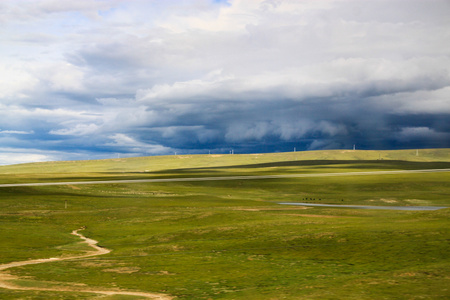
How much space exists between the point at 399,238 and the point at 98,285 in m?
26.1

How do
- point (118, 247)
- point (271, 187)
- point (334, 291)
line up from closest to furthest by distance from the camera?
point (334, 291)
point (118, 247)
point (271, 187)

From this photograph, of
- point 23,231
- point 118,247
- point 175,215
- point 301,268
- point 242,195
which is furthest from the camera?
→ point 242,195

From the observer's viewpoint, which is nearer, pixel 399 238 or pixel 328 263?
pixel 328 263

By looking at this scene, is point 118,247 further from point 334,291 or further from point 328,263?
point 334,291

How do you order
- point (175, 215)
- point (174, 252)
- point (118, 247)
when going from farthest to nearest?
point (175, 215) < point (118, 247) < point (174, 252)

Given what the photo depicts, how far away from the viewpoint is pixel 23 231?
2473 inches

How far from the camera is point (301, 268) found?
116ft

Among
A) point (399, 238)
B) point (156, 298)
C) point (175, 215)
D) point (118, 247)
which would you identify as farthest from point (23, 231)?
point (399, 238)

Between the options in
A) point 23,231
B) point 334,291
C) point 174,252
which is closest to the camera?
point 334,291

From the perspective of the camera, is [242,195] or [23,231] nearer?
[23,231]

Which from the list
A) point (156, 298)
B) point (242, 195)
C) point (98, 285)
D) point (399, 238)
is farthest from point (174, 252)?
point (242, 195)

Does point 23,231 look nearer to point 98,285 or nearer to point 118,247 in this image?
point 118,247

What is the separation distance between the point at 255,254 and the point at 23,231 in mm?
35933

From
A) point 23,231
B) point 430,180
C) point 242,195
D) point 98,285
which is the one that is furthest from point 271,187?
point 98,285
